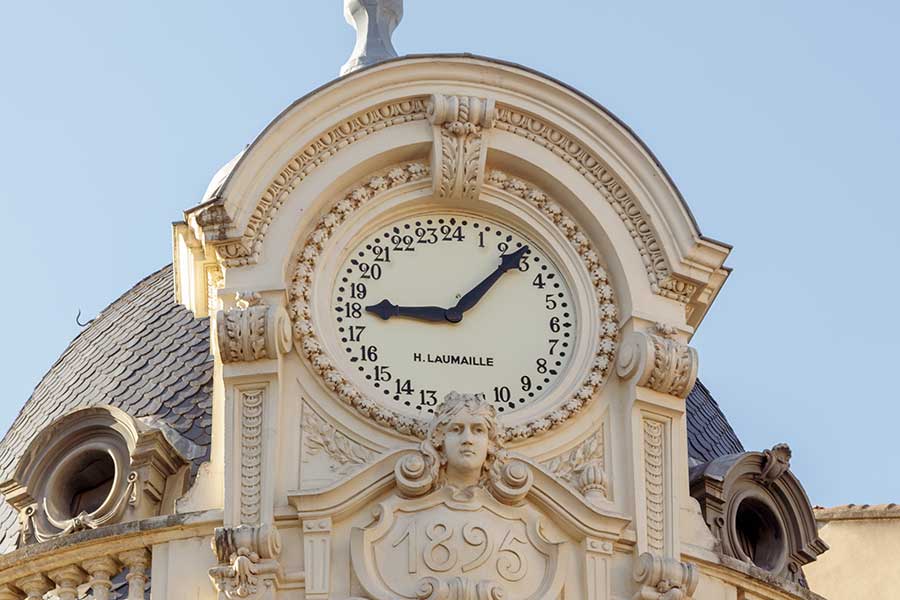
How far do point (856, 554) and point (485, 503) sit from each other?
10.4 meters

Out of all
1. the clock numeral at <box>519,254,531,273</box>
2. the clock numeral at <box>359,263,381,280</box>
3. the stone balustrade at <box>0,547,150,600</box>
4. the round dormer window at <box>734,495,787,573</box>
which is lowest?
the stone balustrade at <box>0,547,150,600</box>

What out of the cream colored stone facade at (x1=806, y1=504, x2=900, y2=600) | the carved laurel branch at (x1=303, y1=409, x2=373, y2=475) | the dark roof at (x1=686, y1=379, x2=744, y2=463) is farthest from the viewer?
the cream colored stone facade at (x1=806, y1=504, x2=900, y2=600)

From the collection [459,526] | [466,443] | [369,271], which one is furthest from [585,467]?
[369,271]

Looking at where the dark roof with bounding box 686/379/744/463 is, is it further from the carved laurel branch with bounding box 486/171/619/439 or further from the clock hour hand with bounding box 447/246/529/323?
the clock hour hand with bounding box 447/246/529/323

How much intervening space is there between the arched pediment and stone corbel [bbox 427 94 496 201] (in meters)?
0.02

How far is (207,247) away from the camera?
57.1 ft

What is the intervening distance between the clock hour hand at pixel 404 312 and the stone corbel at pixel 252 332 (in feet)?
2.18

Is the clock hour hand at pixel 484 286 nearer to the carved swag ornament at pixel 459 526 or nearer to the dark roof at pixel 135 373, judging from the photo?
the carved swag ornament at pixel 459 526

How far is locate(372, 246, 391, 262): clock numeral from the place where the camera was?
57.9ft

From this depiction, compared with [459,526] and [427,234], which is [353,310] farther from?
[459,526]

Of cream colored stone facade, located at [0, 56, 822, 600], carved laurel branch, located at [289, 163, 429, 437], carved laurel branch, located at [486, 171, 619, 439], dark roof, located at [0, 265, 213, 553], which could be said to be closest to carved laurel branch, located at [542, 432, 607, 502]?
cream colored stone facade, located at [0, 56, 822, 600]

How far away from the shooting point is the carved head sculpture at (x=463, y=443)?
54.0 ft

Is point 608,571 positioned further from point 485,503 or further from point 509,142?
point 509,142

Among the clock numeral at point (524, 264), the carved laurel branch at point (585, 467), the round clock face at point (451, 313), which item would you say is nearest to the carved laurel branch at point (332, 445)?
the round clock face at point (451, 313)
